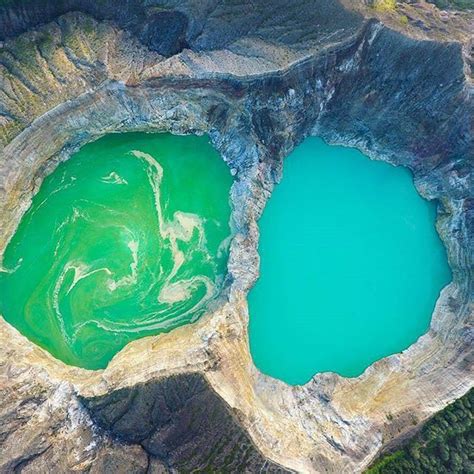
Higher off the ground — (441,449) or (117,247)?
(117,247)

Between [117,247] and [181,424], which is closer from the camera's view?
[181,424]

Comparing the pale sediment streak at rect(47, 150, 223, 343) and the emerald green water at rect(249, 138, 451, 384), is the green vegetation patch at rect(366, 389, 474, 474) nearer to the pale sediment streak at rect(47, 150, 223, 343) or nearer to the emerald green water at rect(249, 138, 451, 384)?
the emerald green water at rect(249, 138, 451, 384)

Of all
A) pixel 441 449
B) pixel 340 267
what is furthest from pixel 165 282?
pixel 441 449

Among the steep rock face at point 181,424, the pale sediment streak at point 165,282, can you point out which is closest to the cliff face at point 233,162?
the steep rock face at point 181,424

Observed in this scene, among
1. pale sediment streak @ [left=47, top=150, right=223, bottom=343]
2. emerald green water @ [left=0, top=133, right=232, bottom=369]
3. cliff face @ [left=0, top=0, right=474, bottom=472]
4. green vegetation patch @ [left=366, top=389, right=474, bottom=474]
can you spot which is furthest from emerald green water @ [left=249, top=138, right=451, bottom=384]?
green vegetation patch @ [left=366, top=389, right=474, bottom=474]

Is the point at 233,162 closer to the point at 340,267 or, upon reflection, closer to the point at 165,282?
the point at 165,282

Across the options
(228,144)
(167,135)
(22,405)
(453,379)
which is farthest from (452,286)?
(22,405)
